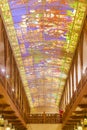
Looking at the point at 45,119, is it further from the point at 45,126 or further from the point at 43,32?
the point at 43,32

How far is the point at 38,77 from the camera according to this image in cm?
3609

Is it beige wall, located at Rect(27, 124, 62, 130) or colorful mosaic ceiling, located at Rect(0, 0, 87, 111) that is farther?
beige wall, located at Rect(27, 124, 62, 130)

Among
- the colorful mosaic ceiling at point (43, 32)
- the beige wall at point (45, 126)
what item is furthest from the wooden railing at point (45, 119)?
the colorful mosaic ceiling at point (43, 32)

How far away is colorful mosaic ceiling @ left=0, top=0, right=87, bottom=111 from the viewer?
18.2 metres

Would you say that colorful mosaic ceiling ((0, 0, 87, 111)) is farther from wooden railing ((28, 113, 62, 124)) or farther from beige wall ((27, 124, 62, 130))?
beige wall ((27, 124, 62, 130))

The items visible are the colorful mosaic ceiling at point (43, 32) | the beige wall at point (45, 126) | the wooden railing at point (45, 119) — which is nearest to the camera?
the colorful mosaic ceiling at point (43, 32)

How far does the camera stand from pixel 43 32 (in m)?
22.4

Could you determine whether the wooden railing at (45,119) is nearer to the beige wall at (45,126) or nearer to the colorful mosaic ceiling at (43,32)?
the beige wall at (45,126)

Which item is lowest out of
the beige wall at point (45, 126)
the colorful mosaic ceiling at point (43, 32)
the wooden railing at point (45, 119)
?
the beige wall at point (45, 126)

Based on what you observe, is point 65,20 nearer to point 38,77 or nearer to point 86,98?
point 86,98

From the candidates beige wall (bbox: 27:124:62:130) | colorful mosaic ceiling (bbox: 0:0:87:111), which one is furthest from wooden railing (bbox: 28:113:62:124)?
colorful mosaic ceiling (bbox: 0:0:87:111)

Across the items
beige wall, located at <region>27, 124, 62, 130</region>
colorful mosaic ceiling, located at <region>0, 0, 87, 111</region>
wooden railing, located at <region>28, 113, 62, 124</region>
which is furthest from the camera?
wooden railing, located at <region>28, 113, 62, 124</region>

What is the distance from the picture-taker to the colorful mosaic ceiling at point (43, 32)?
18219mm

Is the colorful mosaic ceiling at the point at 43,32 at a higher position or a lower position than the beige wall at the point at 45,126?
higher
